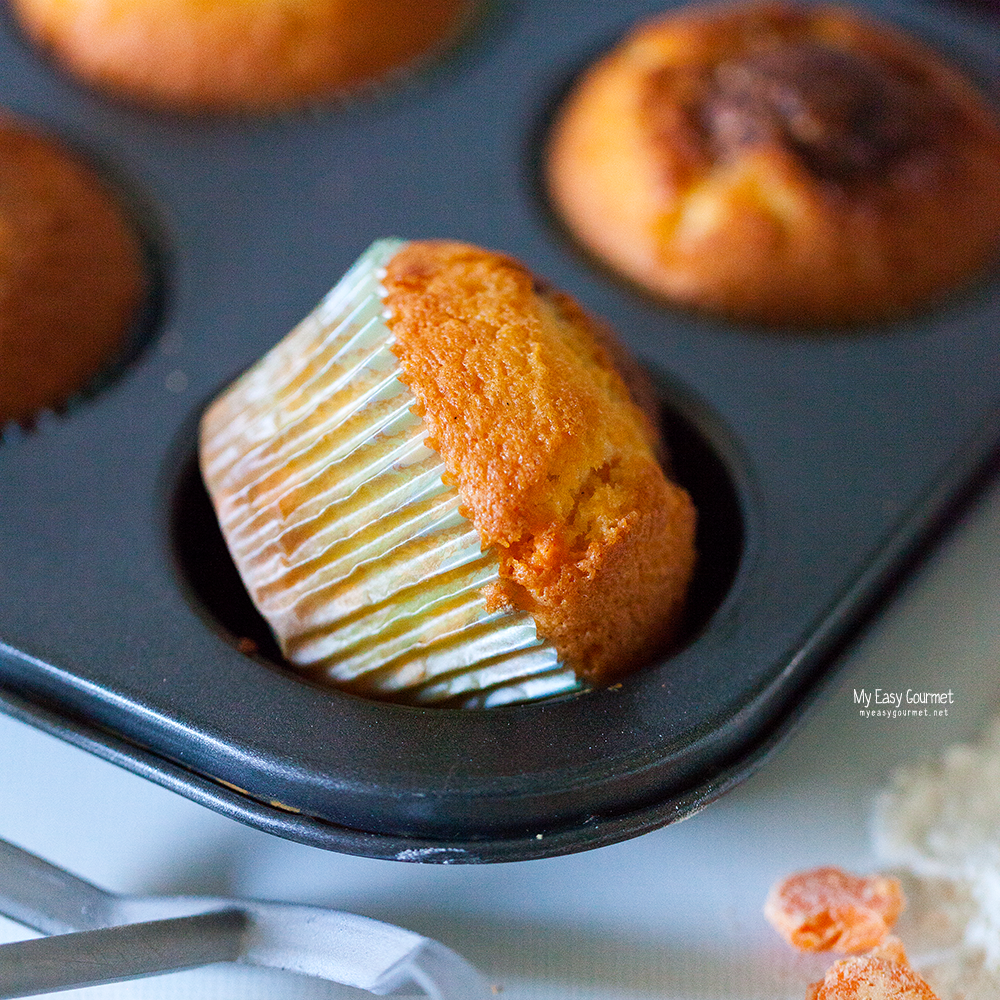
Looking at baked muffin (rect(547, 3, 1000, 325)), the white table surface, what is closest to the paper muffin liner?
the white table surface

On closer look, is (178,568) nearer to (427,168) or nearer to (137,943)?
(137,943)

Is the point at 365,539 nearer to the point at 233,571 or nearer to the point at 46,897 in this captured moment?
the point at 233,571

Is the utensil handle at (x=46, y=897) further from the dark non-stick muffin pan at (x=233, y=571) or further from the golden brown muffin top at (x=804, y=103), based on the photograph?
the golden brown muffin top at (x=804, y=103)

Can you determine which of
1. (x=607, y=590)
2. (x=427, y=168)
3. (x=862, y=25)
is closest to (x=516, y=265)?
(x=607, y=590)

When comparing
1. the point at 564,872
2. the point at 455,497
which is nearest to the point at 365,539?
the point at 455,497

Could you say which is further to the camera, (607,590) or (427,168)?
(427,168)

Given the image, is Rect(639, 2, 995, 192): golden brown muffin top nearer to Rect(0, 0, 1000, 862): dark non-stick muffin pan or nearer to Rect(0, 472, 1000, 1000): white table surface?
Rect(0, 0, 1000, 862): dark non-stick muffin pan

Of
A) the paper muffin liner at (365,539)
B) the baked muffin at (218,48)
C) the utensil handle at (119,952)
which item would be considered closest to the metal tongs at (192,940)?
the utensil handle at (119,952)
